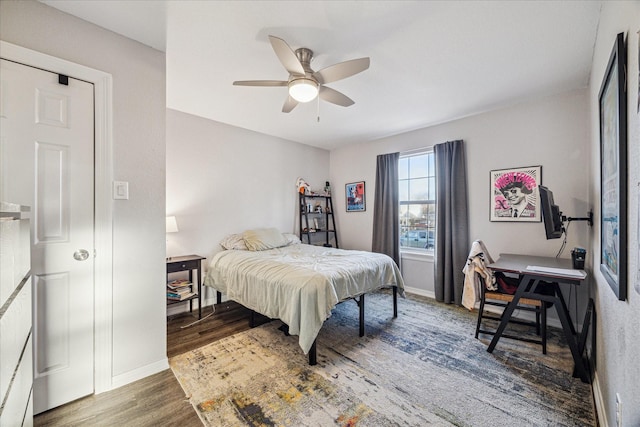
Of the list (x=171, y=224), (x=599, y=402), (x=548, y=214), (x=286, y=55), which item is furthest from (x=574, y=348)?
(x=171, y=224)

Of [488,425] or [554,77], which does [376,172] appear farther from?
[488,425]

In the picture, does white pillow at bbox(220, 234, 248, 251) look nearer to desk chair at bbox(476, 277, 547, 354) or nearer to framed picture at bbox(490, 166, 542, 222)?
desk chair at bbox(476, 277, 547, 354)

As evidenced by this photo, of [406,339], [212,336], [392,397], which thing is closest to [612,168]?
[392,397]

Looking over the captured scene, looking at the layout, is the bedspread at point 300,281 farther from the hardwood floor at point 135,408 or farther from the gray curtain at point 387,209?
the gray curtain at point 387,209

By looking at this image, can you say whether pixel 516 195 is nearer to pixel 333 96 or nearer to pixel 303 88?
pixel 333 96

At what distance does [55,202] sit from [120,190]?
1.10ft

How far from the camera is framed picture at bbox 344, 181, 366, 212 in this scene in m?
4.68

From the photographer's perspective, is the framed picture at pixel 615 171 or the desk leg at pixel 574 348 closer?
the framed picture at pixel 615 171

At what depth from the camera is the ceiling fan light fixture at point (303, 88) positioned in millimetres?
1957

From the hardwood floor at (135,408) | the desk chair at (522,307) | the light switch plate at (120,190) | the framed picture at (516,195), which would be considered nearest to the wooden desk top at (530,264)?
the desk chair at (522,307)

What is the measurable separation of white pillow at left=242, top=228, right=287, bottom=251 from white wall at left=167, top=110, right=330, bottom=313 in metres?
0.32

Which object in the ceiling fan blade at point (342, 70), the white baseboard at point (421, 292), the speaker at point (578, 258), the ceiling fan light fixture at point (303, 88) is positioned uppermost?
the ceiling fan blade at point (342, 70)

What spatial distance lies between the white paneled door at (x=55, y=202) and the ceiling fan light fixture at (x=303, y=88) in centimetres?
137

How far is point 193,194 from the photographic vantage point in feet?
11.2
